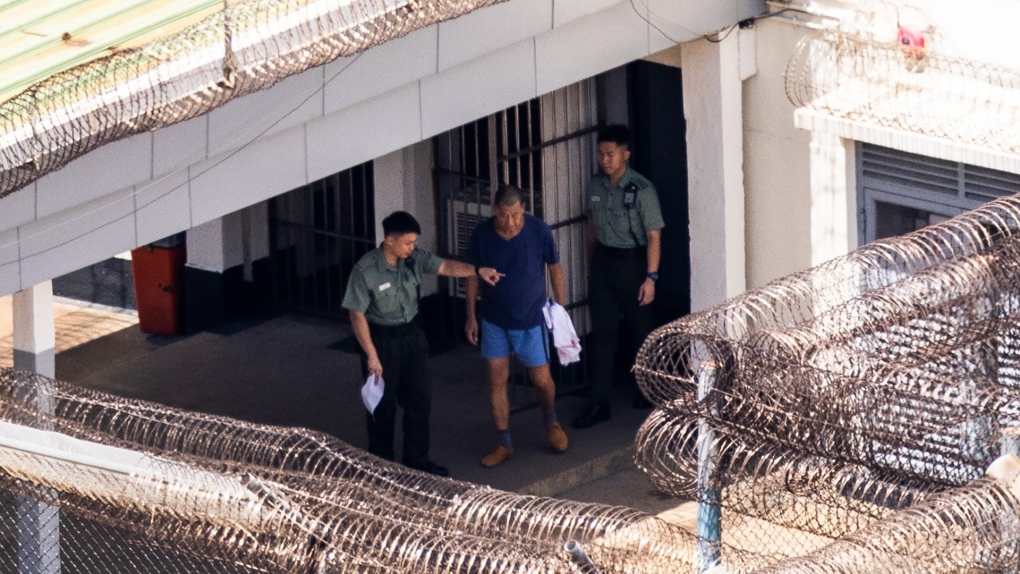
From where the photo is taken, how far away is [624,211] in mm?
10578

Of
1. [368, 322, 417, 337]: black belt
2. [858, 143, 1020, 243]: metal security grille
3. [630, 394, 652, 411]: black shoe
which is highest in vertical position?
[858, 143, 1020, 243]: metal security grille

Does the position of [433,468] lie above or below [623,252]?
below

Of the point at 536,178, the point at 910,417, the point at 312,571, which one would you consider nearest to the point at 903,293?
the point at 910,417

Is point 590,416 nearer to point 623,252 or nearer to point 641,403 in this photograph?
point 641,403

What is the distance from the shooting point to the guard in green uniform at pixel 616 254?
34.6 feet

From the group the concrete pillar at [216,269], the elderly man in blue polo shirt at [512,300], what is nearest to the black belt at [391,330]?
the elderly man in blue polo shirt at [512,300]

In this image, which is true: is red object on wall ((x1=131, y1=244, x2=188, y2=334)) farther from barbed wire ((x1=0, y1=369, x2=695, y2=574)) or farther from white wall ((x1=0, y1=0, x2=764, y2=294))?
barbed wire ((x1=0, y1=369, x2=695, y2=574))

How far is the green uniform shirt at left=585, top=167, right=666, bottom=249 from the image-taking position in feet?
34.6

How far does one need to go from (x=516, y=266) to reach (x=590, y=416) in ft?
4.09

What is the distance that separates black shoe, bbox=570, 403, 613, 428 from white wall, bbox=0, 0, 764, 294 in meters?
2.18

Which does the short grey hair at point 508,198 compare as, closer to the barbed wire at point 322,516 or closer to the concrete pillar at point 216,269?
the barbed wire at point 322,516

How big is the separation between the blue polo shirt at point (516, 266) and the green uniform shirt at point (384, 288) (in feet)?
1.43

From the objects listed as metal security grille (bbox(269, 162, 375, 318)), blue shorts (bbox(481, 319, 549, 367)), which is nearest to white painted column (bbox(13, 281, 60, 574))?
blue shorts (bbox(481, 319, 549, 367))

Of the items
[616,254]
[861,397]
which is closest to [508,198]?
[616,254]
